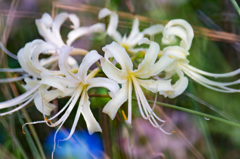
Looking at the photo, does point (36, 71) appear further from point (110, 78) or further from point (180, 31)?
point (180, 31)

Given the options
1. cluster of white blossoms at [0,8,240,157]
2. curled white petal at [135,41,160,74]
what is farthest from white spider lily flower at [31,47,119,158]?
curled white petal at [135,41,160,74]

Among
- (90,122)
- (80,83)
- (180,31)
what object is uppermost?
(180,31)

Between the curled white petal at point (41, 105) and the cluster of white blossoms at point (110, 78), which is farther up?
the cluster of white blossoms at point (110, 78)

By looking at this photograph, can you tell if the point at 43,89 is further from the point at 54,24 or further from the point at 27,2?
the point at 27,2

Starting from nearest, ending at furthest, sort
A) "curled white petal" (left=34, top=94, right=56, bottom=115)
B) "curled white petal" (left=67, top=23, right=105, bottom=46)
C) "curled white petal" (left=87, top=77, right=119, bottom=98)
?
"curled white petal" (left=87, top=77, right=119, bottom=98)
"curled white petal" (left=34, top=94, right=56, bottom=115)
"curled white petal" (left=67, top=23, right=105, bottom=46)

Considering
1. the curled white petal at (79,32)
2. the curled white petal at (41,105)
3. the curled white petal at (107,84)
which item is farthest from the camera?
the curled white petal at (79,32)

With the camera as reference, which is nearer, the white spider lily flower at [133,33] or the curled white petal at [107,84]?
the curled white petal at [107,84]

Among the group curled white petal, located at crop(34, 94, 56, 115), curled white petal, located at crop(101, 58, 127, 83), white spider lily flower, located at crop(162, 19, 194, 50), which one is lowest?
curled white petal, located at crop(34, 94, 56, 115)

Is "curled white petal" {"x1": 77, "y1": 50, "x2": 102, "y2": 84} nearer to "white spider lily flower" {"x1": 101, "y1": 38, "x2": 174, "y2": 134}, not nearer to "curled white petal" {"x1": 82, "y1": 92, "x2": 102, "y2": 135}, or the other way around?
"white spider lily flower" {"x1": 101, "y1": 38, "x2": 174, "y2": 134}

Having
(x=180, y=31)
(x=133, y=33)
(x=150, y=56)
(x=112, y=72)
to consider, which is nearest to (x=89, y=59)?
(x=112, y=72)

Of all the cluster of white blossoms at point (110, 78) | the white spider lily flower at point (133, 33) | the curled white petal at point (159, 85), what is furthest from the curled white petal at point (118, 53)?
the white spider lily flower at point (133, 33)

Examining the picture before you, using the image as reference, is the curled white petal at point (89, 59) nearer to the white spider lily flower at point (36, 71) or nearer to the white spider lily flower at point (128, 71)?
the white spider lily flower at point (128, 71)

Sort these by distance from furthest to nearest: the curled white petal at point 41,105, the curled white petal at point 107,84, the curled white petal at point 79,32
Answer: the curled white petal at point 79,32 < the curled white petal at point 41,105 < the curled white petal at point 107,84
